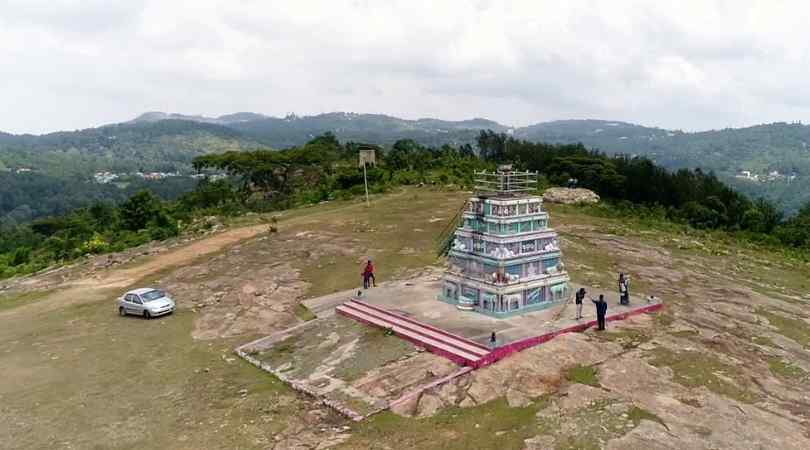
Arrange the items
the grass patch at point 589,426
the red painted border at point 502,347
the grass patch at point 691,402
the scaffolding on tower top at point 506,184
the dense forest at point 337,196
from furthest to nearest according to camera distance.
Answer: the dense forest at point 337,196, the scaffolding on tower top at point 506,184, the red painted border at point 502,347, the grass patch at point 691,402, the grass patch at point 589,426

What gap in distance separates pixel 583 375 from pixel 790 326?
10630 mm

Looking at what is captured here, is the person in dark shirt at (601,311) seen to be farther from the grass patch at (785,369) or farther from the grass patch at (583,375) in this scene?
the grass patch at (785,369)

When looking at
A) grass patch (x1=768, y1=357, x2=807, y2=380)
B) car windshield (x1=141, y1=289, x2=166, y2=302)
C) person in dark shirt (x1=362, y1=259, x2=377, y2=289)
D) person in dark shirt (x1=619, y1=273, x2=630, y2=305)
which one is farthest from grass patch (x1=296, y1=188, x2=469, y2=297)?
grass patch (x1=768, y1=357, x2=807, y2=380)

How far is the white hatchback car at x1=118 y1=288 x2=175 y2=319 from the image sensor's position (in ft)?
78.9

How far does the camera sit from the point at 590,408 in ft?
49.4

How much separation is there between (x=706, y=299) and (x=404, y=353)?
46.7ft

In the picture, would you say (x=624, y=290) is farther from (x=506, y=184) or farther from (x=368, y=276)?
(x=368, y=276)

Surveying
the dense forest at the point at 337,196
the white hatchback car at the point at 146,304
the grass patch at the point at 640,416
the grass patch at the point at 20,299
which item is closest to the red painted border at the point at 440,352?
the grass patch at the point at 640,416

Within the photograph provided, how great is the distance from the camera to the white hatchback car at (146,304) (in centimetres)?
2405

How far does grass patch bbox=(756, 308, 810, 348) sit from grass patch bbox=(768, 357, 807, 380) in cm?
248

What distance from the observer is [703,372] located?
17203 millimetres

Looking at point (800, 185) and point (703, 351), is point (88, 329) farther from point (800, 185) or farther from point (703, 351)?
point (800, 185)

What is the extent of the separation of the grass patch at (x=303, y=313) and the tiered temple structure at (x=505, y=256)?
17.3 ft

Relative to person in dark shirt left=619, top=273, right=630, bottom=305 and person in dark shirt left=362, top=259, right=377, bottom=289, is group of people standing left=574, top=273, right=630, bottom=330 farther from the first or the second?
person in dark shirt left=362, top=259, right=377, bottom=289
